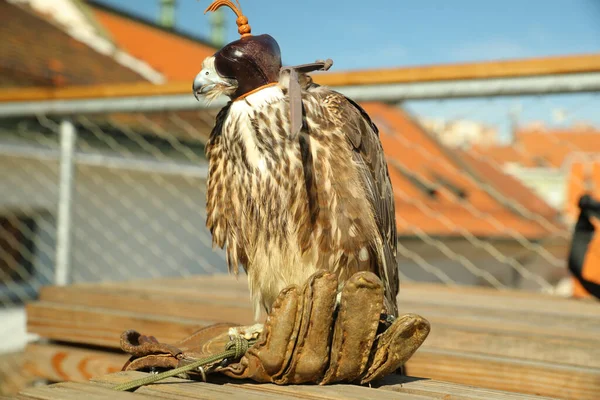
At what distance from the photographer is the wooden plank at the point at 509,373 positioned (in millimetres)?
1617

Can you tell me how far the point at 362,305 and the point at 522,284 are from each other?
15832 mm

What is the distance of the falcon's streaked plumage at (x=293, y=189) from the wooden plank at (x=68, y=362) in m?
0.77

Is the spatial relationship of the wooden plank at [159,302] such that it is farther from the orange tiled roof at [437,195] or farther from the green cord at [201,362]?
the orange tiled roof at [437,195]

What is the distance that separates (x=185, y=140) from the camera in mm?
7785

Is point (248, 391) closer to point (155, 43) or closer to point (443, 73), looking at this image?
point (443, 73)

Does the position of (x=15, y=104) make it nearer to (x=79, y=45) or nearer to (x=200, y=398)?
(x=200, y=398)

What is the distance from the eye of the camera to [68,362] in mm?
2361

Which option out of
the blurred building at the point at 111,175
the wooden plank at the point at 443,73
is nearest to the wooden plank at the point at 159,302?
the wooden plank at the point at 443,73

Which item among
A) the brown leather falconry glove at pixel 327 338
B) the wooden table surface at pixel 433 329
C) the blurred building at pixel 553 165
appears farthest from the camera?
the blurred building at pixel 553 165

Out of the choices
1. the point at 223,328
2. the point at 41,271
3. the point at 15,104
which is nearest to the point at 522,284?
the point at 41,271

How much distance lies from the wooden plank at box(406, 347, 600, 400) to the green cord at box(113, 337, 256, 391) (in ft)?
1.81

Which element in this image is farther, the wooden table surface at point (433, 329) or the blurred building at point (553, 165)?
the blurred building at point (553, 165)

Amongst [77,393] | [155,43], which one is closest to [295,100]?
[77,393]

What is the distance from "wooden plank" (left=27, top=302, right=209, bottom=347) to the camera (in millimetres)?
2219
